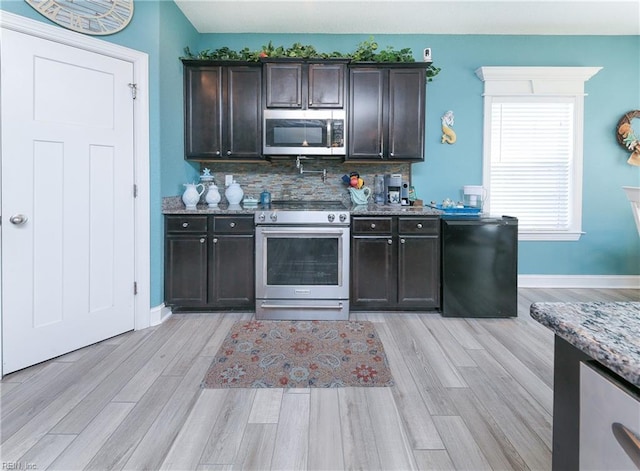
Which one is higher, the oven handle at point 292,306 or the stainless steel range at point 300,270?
the stainless steel range at point 300,270

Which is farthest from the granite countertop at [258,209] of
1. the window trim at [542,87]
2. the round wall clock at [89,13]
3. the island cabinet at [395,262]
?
the round wall clock at [89,13]

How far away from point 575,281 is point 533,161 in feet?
4.80

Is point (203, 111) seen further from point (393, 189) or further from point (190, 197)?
point (393, 189)

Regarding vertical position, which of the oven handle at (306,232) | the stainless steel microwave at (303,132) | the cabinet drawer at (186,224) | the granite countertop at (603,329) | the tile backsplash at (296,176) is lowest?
the granite countertop at (603,329)

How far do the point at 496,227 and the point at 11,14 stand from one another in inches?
150

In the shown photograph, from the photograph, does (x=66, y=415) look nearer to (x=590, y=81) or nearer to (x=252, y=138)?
(x=252, y=138)

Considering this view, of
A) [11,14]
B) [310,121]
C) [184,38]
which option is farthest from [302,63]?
[11,14]

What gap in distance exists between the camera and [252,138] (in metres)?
3.53

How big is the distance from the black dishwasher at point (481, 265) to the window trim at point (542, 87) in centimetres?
109

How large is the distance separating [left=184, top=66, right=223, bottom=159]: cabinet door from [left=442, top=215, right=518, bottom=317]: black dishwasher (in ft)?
7.79

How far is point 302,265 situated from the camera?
3209 millimetres

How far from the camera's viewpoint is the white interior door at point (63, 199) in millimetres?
2232

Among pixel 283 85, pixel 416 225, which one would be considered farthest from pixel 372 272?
pixel 283 85

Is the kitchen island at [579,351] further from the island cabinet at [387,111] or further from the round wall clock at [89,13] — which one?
the round wall clock at [89,13]
